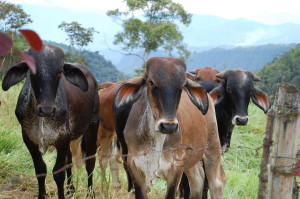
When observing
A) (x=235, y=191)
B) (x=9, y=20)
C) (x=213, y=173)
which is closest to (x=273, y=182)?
(x=213, y=173)

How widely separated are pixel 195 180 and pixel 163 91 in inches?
79.2

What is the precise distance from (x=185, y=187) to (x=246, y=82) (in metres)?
1.64

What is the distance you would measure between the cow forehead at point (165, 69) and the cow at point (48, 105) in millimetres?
908

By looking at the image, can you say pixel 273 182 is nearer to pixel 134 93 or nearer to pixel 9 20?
pixel 134 93

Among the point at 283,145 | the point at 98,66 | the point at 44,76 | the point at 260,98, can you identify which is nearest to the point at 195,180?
the point at 260,98

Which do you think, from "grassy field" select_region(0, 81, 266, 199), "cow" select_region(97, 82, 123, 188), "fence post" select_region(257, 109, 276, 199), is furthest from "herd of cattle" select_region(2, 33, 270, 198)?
"cow" select_region(97, 82, 123, 188)

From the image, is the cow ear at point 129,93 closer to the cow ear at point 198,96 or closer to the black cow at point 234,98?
the cow ear at point 198,96

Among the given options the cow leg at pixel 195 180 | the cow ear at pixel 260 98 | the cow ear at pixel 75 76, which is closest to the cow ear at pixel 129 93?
the cow ear at pixel 75 76

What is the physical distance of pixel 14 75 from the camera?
3.85 metres

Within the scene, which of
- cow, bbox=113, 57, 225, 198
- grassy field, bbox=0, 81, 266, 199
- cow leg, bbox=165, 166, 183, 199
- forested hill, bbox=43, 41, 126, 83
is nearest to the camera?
cow, bbox=113, 57, 225, 198

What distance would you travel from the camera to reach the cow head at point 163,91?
3.06 m

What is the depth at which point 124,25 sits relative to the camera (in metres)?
26.1

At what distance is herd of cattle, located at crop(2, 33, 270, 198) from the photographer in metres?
3.35

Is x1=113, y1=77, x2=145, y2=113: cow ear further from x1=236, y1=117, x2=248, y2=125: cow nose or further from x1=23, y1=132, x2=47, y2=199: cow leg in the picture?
x1=236, y1=117, x2=248, y2=125: cow nose
